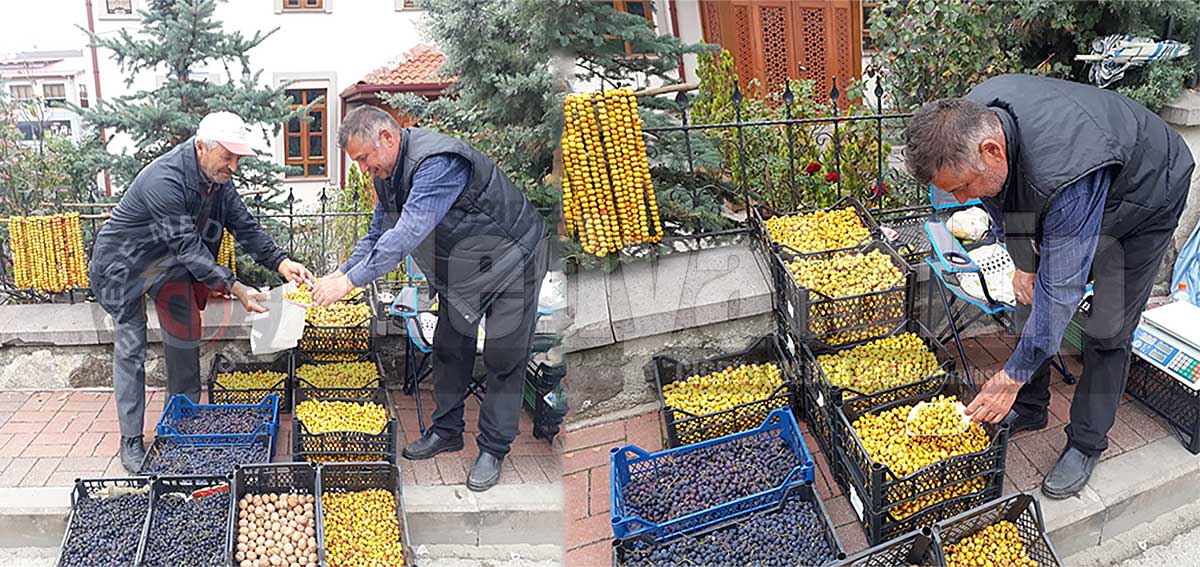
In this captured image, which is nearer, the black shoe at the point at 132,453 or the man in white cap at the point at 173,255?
the man in white cap at the point at 173,255

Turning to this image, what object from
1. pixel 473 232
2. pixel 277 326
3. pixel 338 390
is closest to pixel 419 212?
pixel 473 232

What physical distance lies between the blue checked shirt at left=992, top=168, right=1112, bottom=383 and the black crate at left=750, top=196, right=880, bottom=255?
1053mm

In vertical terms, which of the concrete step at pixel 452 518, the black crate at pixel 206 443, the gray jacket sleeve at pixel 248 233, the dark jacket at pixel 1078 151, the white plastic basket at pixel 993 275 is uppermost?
the dark jacket at pixel 1078 151

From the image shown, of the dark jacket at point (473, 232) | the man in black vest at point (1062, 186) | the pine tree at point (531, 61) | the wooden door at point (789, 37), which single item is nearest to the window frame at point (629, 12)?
the pine tree at point (531, 61)

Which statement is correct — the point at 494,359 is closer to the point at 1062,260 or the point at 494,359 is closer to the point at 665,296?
the point at 665,296

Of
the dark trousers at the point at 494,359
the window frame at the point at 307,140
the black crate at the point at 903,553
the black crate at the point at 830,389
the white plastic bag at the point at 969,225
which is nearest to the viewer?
the black crate at the point at 903,553

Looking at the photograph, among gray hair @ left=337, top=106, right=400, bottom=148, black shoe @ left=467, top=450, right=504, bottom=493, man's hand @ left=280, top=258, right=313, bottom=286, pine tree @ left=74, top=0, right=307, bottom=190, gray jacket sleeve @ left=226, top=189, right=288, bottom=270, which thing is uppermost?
pine tree @ left=74, top=0, right=307, bottom=190

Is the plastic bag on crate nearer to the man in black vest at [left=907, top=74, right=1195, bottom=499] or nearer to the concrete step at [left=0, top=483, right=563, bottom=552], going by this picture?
the concrete step at [left=0, top=483, right=563, bottom=552]

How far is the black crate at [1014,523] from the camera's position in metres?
2.54

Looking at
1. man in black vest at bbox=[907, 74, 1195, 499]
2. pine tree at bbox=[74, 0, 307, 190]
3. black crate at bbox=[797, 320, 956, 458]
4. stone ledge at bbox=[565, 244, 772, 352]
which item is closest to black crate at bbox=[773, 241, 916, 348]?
black crate at bbox=[797, 320, 956, 458]

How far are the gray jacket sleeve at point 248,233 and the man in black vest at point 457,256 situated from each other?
53 centimetres

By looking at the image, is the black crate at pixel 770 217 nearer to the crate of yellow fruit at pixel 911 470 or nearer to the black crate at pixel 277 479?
the crate of yellow fruit at pixel 911 470

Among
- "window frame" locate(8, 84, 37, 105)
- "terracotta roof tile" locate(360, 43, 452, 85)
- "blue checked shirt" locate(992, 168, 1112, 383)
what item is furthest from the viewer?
"window frame" locate(8, 84, 37, 105)

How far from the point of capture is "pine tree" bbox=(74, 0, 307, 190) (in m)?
4.27
